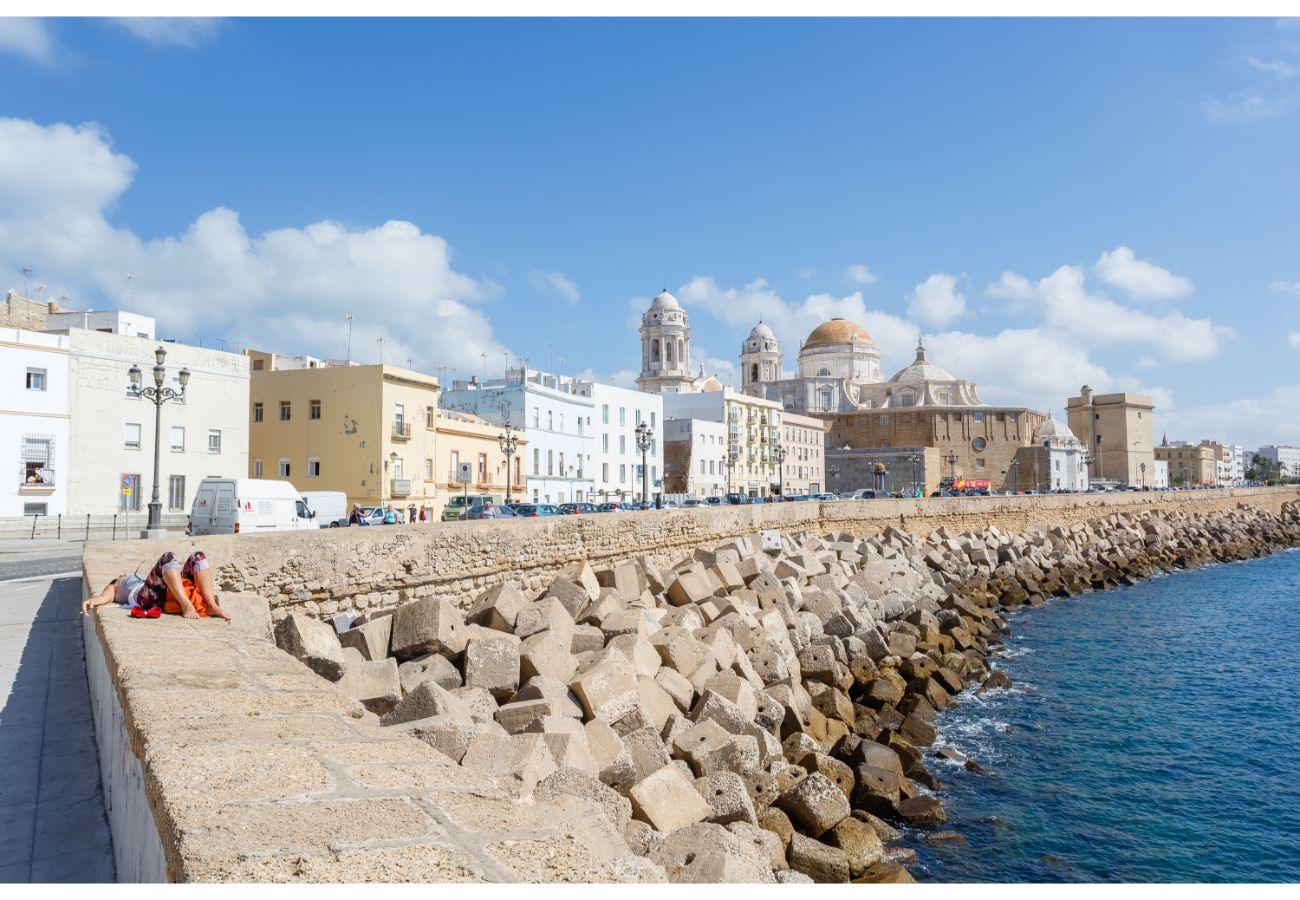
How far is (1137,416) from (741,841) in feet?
367

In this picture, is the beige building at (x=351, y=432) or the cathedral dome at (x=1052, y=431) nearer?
the beige building at (x=351, y=432)

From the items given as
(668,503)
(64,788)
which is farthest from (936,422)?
(64,788)

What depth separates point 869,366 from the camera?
100m

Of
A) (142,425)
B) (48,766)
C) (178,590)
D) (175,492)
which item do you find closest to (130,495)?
(175,492)

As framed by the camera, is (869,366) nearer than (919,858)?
No

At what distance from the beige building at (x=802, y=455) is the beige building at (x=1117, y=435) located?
41.3 m

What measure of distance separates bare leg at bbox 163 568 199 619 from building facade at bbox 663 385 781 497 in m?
54.7

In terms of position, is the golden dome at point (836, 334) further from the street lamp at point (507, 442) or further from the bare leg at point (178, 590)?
the bare leg at point (178, 590)

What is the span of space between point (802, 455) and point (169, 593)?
227 ft

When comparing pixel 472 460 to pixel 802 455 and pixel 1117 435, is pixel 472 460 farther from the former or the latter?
pixel 1117 435

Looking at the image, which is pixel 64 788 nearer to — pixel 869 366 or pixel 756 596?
pixel 756 596

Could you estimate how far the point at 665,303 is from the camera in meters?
82.1

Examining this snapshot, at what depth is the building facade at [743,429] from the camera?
6181cm

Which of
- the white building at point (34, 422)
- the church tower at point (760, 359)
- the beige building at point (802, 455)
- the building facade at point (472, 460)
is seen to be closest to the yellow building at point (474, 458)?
the building facade at point (472, 460)
